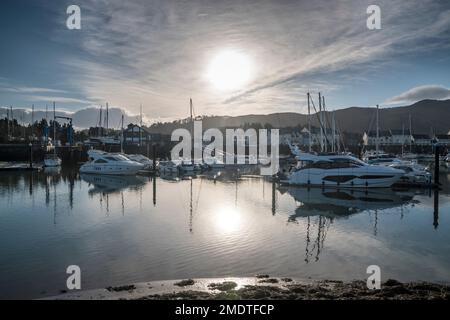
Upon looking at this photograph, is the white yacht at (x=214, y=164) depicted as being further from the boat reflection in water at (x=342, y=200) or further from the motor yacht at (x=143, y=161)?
the boat reflection in water at (x=342, y=200)

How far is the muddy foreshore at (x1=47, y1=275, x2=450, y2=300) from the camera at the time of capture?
9.44 metres

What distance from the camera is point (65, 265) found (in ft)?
42.7

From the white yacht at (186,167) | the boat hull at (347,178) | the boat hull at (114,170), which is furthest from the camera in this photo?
the white yacht at (186,167)

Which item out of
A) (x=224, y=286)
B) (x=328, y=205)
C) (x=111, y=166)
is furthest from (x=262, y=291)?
(x=111, y=166)

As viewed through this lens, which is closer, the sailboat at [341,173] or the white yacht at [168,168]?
the sailboat at [341,173]

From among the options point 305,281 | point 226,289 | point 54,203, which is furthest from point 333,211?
point 54,203

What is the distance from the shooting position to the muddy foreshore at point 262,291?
31.0 feet

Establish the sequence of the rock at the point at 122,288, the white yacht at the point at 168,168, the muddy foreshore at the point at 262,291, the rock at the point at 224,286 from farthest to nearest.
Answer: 1. the white yacht at the point at 168,168
2. the rock at the point at 224,286
3. the rock at the point at 122,288
4. the muddy foreshore at the point at 262,291

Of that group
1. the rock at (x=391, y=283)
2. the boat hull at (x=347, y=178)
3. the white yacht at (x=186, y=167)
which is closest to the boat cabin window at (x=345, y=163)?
the boat hull at (x=347, y=178)

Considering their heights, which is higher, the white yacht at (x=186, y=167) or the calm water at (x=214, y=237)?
the white yacht at (x=186, y=167)

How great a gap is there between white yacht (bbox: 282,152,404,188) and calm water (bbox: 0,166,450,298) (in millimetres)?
2663

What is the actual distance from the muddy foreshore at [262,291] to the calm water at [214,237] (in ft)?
3.02
